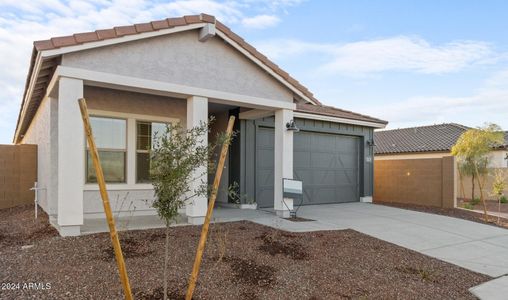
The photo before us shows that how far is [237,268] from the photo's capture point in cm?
527

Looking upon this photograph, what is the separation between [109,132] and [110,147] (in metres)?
0.37

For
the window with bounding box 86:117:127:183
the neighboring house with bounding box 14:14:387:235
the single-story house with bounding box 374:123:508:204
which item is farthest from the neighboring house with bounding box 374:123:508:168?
the window with bounding box 86:117:127:183

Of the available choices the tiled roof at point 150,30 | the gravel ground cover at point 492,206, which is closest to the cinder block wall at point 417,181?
the gravel ground cover at point 492,206

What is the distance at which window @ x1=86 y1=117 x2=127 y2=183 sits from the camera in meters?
8.46

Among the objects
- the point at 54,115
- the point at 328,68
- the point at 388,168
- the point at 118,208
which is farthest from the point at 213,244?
the point at 388,168

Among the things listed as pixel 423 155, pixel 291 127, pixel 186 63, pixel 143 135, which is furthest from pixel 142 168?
pixel 423 155

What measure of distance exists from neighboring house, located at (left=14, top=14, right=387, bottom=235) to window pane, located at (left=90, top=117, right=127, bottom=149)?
0.02 meters

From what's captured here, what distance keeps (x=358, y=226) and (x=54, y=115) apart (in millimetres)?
7750

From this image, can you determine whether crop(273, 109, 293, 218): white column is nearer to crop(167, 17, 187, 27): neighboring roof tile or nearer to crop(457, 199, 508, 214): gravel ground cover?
crop(167, 17, 187, 27): neighboring roof tile

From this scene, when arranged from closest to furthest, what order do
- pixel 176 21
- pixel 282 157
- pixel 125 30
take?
1. pixel 125 30
2. pixel 176 21
3. pixel 282 157

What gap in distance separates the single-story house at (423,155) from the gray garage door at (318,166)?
2.91m

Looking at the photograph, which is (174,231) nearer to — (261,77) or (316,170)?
(261,77)

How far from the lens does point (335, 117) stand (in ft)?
43.1

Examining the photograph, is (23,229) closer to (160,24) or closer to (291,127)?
(160,24)
